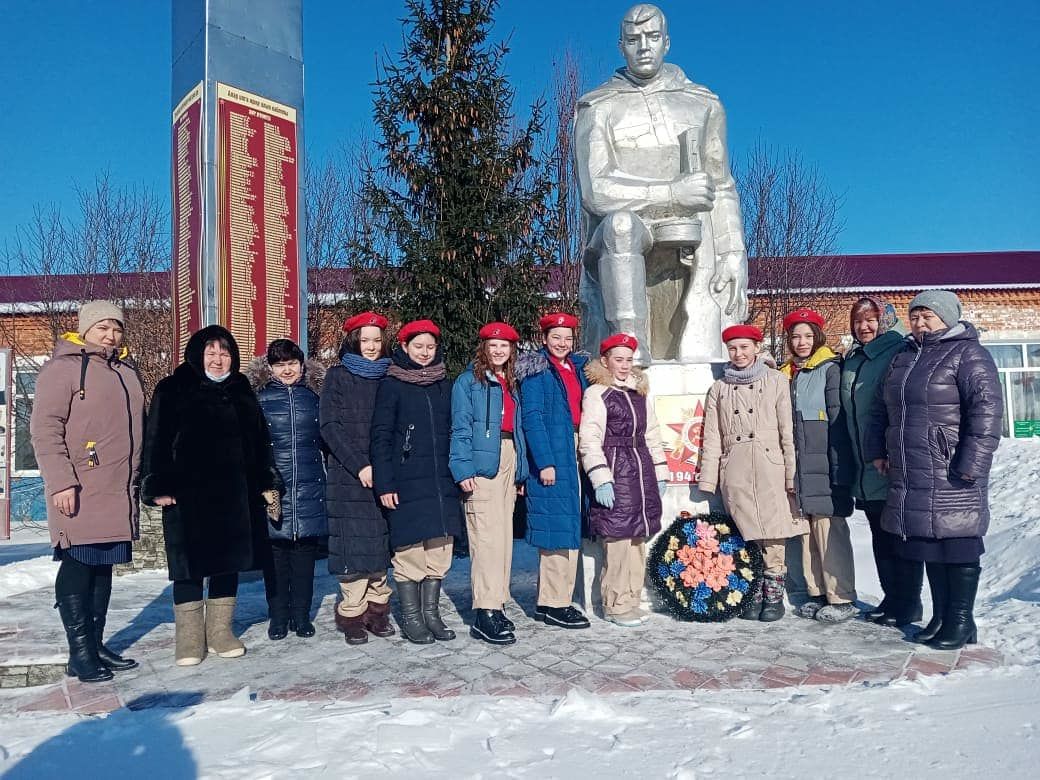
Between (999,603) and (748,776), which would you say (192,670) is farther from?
(999,603)

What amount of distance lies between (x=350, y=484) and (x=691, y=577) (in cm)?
195

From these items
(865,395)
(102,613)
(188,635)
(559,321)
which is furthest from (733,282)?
(102,613)

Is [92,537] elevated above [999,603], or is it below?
above

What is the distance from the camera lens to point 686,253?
5262 millimetres

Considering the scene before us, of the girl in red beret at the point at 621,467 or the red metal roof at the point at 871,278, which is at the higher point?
the red metal roof at the point at 871,278

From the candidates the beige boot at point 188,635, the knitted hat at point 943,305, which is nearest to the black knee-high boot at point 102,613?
the beige boot at point 188,635

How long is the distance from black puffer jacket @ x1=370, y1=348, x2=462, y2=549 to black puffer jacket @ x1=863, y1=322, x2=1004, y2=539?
7.28 feet

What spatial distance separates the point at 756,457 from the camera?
418 centimetres

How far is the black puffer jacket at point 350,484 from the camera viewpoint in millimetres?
3955

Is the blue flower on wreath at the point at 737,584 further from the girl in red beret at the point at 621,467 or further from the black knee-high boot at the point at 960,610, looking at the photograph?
the black knee-high boot at the point at 960,610

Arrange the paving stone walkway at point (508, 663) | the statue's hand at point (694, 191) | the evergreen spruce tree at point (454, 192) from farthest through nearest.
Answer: the evergreen spruce tree at point (454, 192) → the statue's hand at point (694, 191) → the paving stone walkway at point (508, 663)

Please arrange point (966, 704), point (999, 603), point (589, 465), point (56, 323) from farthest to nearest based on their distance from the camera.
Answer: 1. point (56, 323)
2. point (999, 603)
3. point (589, 465)
4. point (966, 704)

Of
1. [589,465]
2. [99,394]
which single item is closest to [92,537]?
[99,394]

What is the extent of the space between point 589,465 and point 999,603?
2705 mm
